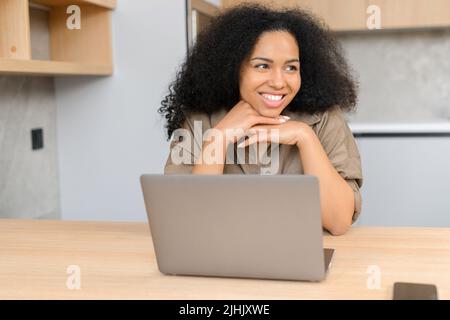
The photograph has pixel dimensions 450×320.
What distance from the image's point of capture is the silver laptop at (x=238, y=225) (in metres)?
0.89

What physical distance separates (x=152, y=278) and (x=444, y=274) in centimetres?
49

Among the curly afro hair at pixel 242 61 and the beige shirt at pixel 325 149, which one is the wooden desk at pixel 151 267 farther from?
the curly afro hair at pixel 242 61

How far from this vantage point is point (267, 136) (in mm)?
1352

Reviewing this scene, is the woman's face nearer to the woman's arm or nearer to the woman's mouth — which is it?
the woman's mouth

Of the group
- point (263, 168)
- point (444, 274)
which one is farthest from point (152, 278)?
point (263, 168)

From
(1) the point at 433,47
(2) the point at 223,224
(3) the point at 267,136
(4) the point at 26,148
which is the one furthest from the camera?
(1) the point at 433,47

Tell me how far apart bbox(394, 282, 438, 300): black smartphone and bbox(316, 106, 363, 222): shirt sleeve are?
49 cm

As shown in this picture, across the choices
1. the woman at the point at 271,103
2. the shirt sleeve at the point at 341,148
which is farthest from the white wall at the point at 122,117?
the shirt sleeve at the point at 341,148

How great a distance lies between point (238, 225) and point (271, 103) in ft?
1.88

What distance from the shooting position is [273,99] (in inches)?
56.4

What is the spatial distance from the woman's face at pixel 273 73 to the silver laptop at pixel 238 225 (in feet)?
1.82

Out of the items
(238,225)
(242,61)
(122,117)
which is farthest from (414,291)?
(122,117)
